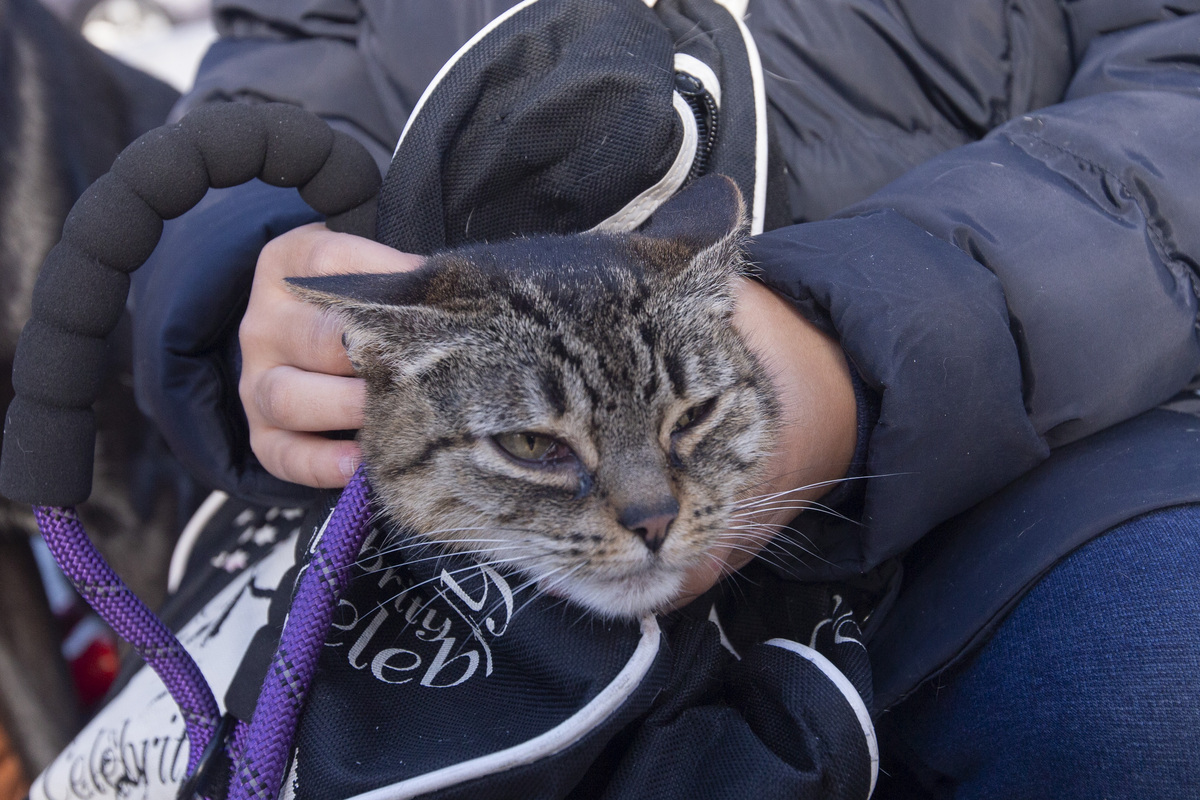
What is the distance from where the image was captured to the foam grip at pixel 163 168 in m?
1.32

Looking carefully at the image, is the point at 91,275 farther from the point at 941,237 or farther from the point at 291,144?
the point at 941,237

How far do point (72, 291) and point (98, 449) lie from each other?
1227 millimetres

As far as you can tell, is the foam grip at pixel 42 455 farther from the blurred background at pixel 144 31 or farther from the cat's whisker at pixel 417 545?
the blurred background at pixel 144 31

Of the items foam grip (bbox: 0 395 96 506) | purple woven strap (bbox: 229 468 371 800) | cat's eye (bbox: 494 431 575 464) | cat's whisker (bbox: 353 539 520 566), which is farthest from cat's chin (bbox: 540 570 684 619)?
foam grip (bbox: 0 395 96 506)

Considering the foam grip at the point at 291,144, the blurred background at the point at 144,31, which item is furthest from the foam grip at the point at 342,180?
the blurred background at the point at 144,31

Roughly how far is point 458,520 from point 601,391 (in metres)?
0.35

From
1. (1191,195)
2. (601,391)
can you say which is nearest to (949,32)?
(1191,195)

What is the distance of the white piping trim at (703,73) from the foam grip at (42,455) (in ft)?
4.63

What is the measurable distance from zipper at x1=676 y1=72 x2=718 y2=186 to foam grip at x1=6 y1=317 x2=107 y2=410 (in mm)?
1258

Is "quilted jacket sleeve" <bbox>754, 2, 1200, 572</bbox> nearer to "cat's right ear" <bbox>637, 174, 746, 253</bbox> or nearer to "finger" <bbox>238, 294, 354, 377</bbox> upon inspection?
"cat's right ear" <bbox>637, 174, 746, 253</bbox>

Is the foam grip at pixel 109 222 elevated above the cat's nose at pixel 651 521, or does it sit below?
above

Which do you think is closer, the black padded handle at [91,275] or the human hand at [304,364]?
the black padded handle at [91,275]

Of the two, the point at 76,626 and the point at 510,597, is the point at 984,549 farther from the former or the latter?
the point at 76,626

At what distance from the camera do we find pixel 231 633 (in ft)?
5.61
